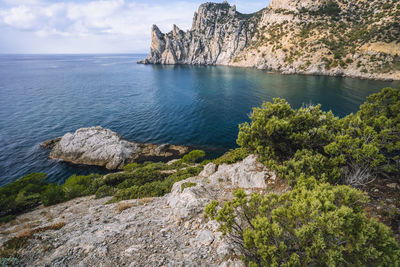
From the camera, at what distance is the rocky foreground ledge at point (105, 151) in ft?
92.7

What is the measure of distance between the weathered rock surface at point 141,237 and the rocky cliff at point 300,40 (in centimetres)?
9700

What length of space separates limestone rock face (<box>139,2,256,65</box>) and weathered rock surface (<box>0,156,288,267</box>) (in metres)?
147

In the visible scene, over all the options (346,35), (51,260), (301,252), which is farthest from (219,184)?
(346,35)

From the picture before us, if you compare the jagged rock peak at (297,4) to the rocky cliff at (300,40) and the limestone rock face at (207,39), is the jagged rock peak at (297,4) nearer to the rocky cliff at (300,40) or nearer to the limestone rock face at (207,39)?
the rocky cliff at (300,40)

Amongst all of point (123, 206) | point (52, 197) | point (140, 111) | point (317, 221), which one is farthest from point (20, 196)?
point (140, 111)

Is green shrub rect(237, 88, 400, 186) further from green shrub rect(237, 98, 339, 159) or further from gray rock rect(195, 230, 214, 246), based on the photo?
gray rock rect(195, 230, 214, 246)

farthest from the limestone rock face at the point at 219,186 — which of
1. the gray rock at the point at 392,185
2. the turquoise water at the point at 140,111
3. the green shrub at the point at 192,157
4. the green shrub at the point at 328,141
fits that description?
the turquoise water at the point at 140,111

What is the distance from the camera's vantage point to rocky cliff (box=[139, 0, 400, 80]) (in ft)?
238

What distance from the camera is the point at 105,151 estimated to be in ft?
95.0

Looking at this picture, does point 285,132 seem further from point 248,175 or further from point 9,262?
point 9,262

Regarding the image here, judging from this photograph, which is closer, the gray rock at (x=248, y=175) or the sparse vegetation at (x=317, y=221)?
the sparse vegetation at (x=317, y=221)

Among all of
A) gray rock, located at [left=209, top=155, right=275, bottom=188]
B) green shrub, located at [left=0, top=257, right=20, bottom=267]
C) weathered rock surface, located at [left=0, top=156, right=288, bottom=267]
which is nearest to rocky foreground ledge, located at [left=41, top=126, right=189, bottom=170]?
gray rock, located at [left=209, top=155, right=275, bottom=188]

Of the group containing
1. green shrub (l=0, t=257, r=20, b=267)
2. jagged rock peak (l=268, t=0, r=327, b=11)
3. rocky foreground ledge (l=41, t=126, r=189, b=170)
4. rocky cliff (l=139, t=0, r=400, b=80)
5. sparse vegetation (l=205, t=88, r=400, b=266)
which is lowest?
rocky foreground ledge (l=41, t=126, r=189, b=170)

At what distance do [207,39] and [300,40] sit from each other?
84497 millimetres
